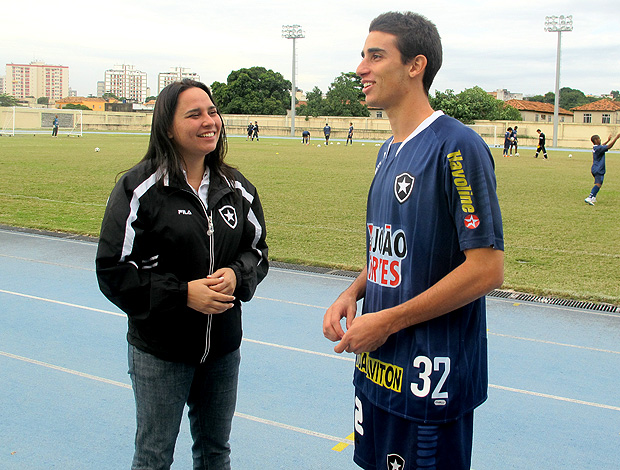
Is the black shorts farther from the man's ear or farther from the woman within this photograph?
the man's ear

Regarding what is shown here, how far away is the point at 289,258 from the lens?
28.0ft

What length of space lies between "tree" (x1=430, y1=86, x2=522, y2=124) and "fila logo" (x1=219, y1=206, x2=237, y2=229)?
7092 centimetres

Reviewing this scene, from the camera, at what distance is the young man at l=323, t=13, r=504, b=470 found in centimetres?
183

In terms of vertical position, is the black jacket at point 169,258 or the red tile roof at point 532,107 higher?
the red tile roof at point 532,107

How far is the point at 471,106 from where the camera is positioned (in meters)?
79.6

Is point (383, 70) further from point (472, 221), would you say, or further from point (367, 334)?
point (367, 334)

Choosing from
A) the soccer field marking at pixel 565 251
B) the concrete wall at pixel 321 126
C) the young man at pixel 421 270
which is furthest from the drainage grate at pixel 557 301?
the concrete wall at pixel 321 126

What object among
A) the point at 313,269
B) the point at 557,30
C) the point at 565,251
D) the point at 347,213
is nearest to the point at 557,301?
the point at 313,269

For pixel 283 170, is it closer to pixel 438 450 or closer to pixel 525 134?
pixel 438 450

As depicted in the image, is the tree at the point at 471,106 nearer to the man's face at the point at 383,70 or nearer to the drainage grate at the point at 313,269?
the drainage grate at the point at 313,269

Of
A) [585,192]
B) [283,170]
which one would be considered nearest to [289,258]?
[585,192]

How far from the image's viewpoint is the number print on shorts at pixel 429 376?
1.89m

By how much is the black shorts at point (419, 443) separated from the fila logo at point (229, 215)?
97cm

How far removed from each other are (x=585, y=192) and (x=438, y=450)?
17.3m
